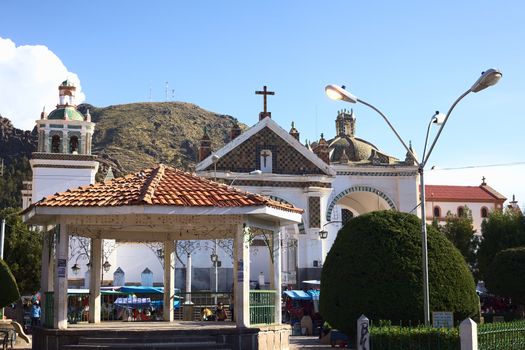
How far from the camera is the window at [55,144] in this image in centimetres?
4578

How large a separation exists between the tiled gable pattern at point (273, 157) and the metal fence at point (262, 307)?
79.1 feet

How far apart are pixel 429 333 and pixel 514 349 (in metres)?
2.29

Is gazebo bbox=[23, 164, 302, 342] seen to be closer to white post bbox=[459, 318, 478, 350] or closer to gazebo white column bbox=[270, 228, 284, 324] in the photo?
gazebo white column bbox=[270, 228, 284, 324]

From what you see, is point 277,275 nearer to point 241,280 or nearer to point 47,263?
point 241,280

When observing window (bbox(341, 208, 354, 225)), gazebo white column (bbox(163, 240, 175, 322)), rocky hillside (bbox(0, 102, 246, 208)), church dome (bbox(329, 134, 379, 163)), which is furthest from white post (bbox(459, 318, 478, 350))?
rocky hillside (bbox(0, 102, 246, 208))

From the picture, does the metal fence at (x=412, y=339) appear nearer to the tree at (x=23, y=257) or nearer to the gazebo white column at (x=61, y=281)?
the gazebo white column at (x=61, y=281)

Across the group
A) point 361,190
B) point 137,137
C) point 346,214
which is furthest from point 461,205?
point 137,137

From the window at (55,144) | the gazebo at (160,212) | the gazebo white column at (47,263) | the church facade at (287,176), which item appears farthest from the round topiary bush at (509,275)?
the window at (55,144)

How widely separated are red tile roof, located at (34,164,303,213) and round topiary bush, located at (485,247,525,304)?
1480 cm

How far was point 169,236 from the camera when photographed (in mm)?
21375

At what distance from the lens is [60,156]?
4547 cm

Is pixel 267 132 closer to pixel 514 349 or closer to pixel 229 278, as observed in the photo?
pixel 229 278

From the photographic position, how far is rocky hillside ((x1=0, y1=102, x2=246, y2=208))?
9412cm

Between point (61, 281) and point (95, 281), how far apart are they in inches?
137
